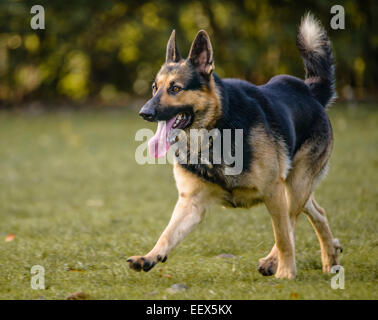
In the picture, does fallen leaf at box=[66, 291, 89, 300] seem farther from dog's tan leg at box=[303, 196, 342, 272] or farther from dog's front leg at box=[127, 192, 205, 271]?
dog's tan leg at box=[303, 196, 342, 272]

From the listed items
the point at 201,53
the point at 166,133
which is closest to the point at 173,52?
the point at 201,53

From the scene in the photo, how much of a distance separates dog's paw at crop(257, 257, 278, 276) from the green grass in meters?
0.06

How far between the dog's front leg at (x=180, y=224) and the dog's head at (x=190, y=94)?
0.53 meters

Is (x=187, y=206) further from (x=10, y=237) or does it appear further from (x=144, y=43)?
(x=144, y=43)

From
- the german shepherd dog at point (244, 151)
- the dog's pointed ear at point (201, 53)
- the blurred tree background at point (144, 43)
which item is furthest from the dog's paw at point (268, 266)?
the blurred tree background at point (144, 43)

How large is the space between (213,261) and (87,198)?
13.0 feet

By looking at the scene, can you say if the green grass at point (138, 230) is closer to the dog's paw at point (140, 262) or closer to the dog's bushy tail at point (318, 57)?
the dog's paw at point (140, 262)

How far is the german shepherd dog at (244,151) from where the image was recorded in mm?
4199

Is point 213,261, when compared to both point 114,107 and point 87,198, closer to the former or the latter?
point 87,198

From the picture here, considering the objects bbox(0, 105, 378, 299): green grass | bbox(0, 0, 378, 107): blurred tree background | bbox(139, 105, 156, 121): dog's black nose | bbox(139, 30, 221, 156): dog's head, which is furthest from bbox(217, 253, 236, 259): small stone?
bbox(0, 0, 378, 107): blurred tree background

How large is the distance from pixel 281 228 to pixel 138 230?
232 cm

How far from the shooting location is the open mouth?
4.21 m

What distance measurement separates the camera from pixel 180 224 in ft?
14.1

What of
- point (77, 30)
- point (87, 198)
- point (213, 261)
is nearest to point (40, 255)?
point (213, 261)
